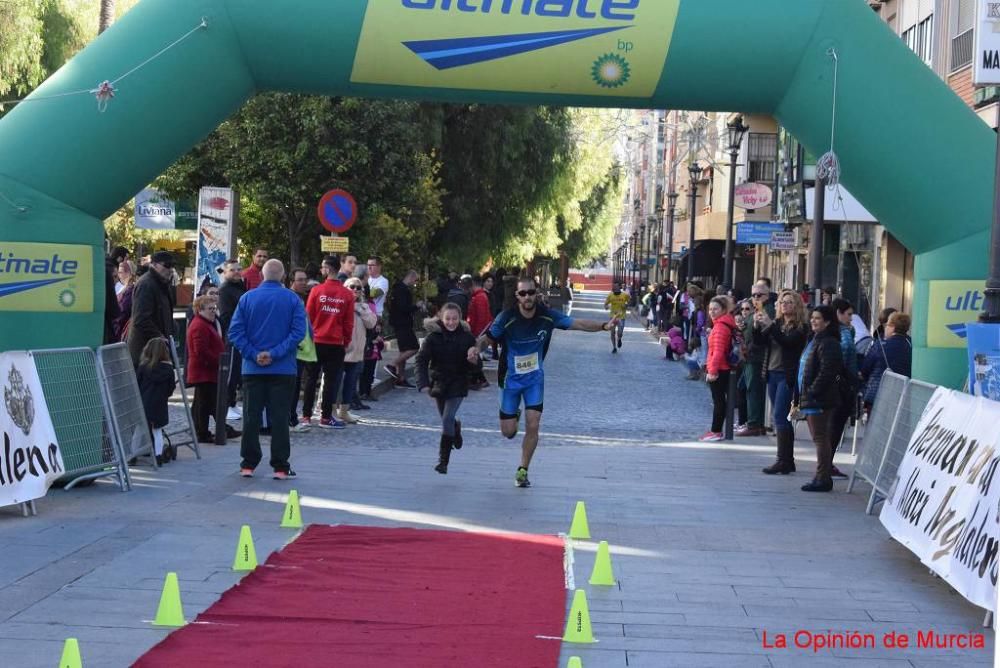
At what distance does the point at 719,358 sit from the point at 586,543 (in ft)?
23.6

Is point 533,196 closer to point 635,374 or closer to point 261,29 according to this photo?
point 635,374

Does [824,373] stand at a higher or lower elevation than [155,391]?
higher

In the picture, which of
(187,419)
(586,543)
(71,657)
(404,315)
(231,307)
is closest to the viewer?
(71,657)

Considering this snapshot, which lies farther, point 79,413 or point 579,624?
point 79,413

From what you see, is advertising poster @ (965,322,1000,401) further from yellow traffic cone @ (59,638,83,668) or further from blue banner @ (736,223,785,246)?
blue banner @ (736,223,785,246)

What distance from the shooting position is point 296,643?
633 centimetres

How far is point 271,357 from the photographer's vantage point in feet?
37.7

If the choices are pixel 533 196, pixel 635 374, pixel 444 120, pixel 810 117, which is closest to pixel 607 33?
pixel 810 117

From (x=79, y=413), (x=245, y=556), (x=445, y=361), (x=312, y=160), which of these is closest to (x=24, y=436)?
(x=79, y=413)

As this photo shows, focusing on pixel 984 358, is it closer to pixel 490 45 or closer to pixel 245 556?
pixel 490 45

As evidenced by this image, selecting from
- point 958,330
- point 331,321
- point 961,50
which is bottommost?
point 331,321

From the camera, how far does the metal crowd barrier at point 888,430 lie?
34.2 ft

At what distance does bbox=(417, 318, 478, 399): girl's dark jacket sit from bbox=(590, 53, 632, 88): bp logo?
265cm

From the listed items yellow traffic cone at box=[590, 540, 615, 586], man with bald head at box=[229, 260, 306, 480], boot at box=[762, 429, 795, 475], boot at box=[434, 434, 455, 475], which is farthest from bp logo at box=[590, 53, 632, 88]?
yellow traffic cone at box=[590, 540, 615, 586]
